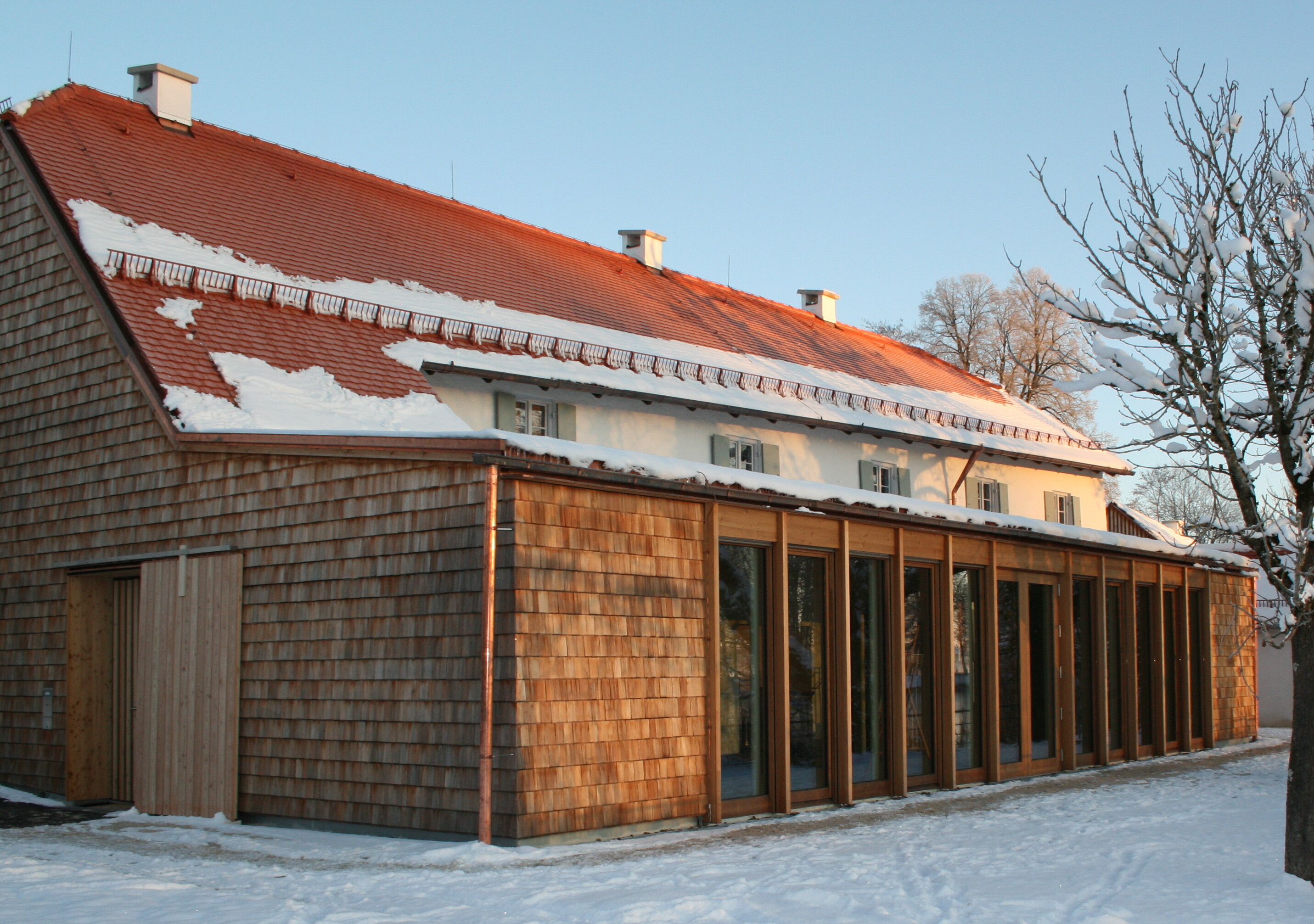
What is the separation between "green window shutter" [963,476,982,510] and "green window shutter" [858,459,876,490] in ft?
9.18

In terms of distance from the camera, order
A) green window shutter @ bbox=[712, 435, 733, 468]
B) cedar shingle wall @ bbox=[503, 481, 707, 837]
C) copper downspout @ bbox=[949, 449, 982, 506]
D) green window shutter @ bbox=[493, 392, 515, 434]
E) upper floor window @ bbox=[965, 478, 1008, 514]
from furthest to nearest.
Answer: upper floor window @ bbox=[965, 478, 1008, 514] → copper downspout @ bbox=[949, 449, 982, 506] → green window shutter @ bbox=[712, 435, 733, 468] → green window shutter @ bbox=[493, 392, 515, 434] → cedar shingle wall @ bbox=[503, 481, 707, 837]

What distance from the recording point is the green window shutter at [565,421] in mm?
16750

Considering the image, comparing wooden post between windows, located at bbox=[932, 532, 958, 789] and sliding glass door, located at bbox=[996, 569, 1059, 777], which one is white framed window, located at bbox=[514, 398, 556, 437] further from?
sliding glass door, located at bbox=[996, 569, 1059, 777]

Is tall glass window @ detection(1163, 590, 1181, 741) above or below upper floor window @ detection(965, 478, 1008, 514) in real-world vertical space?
below

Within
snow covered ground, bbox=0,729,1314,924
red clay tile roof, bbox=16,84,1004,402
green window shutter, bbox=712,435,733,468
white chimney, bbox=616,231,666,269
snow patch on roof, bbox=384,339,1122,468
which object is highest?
white chimney, bbox=616,231,666,269

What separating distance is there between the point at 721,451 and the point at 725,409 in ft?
2.62

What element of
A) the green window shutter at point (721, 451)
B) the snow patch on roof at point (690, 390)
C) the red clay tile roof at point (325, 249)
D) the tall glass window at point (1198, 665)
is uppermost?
the red clay tile roof at point (325, 249)

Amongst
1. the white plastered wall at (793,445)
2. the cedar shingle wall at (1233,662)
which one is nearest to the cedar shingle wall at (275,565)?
the white plastered wall at (793,445)

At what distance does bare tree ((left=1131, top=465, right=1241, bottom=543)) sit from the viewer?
834 cm

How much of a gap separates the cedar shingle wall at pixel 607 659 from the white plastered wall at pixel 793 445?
489cm

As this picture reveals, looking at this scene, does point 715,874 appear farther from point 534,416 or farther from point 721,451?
point 721,451

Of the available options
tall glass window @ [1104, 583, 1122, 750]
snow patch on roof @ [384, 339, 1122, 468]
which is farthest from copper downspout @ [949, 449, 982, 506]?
tall glass window @ [1104, 583, 1122, 750]

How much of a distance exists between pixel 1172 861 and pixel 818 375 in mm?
14110

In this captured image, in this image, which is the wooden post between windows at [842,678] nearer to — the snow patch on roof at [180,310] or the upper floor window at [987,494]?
the snow patch on roof at [180,310]
